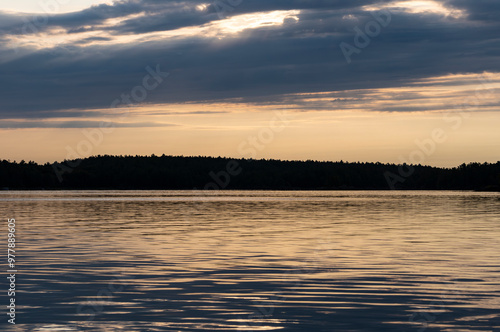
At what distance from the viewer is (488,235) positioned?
150 ft

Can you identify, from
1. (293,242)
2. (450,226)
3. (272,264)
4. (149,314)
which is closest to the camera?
(149,314)

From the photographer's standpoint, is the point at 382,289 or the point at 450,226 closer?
the point at 382,289

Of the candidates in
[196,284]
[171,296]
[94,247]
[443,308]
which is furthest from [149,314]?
[94,247]

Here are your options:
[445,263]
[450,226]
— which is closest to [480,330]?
[445,263]

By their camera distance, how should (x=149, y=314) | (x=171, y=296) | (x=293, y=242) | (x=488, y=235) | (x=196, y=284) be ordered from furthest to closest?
(x=488, y=235) → (x=293, y=242) → (x=196, y=284) → (x=171, y=296) → (x=149, y=314)

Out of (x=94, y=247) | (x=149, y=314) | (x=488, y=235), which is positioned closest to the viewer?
(x=149, y=314)

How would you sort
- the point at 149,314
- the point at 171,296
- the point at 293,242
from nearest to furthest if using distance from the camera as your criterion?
1. the point at 149,314
2. the point at 171,296
3. the point at 293,242

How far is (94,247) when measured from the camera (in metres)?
38.3

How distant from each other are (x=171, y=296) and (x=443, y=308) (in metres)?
7.93

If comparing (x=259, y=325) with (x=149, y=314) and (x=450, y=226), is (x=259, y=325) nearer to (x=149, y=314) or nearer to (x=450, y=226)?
(x=149, y=314)

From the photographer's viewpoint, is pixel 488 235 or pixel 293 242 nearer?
pixel 293 242

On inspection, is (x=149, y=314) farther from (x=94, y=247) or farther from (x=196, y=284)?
(x=94, y=247)

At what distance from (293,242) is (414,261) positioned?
11.0 metres

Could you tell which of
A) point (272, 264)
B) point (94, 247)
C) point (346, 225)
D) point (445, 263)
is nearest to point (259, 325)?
point (272, 264)
